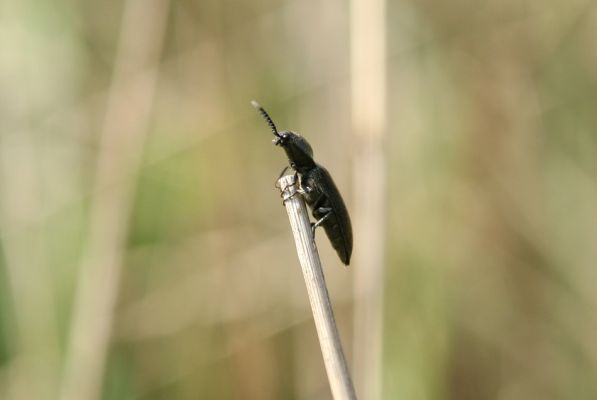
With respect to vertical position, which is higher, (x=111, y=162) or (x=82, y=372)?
(x=111, y=162)

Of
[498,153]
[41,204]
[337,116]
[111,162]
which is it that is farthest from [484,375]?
[41,204]

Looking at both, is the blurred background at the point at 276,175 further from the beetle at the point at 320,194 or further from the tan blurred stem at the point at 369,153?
the beetle at the point at 320,194

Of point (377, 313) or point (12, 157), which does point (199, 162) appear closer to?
point (12, 157)

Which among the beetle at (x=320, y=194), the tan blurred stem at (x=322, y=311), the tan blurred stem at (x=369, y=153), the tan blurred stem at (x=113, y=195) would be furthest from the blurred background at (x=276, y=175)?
the tan blurred stem at (x=322, y=311)

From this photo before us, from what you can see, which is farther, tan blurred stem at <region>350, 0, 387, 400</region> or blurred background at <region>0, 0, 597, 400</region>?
blurred background at <region>0, 0, 597, 400</region>

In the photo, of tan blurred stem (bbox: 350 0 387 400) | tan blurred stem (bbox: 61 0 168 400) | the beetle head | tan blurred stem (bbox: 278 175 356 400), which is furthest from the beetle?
tan blurred stem (bbox: 61 0 168 400)

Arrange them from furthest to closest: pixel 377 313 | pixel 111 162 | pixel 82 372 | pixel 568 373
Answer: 1. pixel 568 373
2. pixel 111 162
3. pixel 82 372
4. pixel 377 313

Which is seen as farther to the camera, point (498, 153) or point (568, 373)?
point (498, 153)

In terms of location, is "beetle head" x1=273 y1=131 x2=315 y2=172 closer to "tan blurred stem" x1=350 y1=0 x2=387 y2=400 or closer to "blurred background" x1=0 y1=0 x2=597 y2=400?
"tan blurred stem" x1=350 y1=0 x2=387 y2=400
